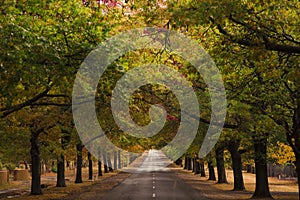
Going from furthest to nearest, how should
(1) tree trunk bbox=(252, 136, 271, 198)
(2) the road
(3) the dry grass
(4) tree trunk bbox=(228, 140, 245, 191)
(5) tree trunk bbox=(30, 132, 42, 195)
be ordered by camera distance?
(4) tree trunk bbox=(228, 140, 245, 191) → (5) tree trunk bbox=(30, 132, 42, 195) → (3) the dry grass → (2) the road → (1) tree trunk bbox=(252, 136, 271, 198)

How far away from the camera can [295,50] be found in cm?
1049

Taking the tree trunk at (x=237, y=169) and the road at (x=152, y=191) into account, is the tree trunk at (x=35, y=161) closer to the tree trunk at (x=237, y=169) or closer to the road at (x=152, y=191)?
the road at (x=152, y=191)

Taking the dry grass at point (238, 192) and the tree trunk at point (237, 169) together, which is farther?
the tree trunk at point (237, 169)

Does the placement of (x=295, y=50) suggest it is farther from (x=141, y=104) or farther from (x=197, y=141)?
(x=197, y=141)

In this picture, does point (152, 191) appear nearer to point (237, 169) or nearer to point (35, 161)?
point (237, 169)

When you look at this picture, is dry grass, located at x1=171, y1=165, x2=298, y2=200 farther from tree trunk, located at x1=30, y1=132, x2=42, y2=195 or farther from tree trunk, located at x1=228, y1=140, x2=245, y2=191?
tree trunk, located at x1=30, y1=132, x2=42, y2=195

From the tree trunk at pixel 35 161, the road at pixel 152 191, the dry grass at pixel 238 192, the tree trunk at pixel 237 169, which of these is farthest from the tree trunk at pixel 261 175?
the tree trunk at pixel 35 161

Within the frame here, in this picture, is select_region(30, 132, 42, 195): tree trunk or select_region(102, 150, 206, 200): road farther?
select_region(30, 132, 42, 195): tree trunk

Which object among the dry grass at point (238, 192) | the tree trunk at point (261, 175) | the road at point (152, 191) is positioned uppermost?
the tree trunk at point (261, 175)

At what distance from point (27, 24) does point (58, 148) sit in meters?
17.9

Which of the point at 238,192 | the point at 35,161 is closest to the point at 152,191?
the point at 238,192

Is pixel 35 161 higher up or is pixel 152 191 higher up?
pixel 35 161

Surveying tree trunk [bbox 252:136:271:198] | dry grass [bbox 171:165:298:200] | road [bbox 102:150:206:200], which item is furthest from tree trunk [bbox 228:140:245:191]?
tree trunk [bbox 252:136:271:198]

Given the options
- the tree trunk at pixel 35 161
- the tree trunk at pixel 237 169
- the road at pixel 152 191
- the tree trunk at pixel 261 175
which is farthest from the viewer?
the tree trunk at pixel 237 169
